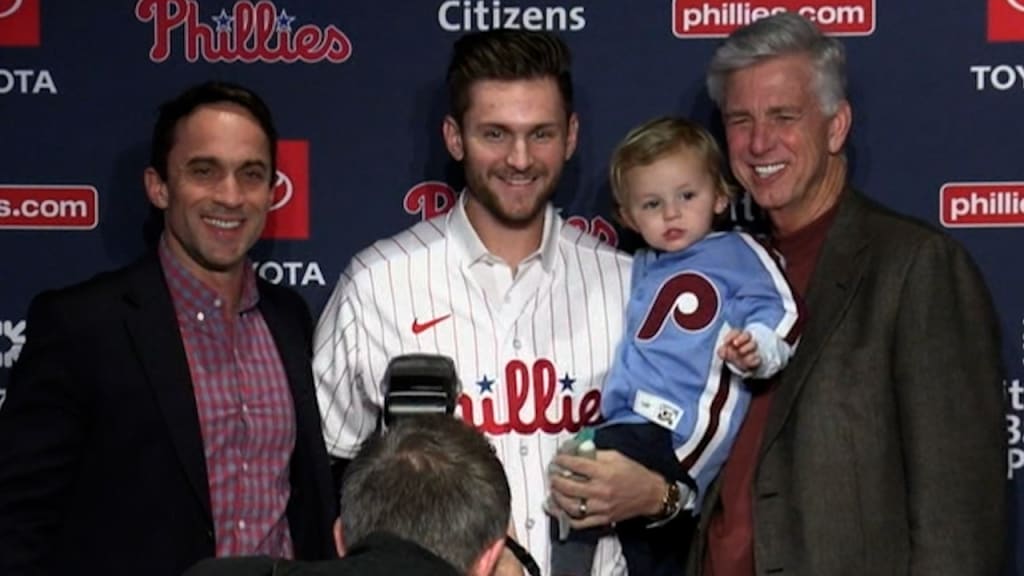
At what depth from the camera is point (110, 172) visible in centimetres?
368

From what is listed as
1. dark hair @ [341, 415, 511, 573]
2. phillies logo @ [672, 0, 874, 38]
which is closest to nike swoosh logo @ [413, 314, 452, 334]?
phillies logo @ [672, 0, 874, 38]

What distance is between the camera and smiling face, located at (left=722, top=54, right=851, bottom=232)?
3.11m

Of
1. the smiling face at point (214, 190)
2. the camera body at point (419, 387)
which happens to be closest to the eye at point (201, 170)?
the smiling face at point (214, 190)

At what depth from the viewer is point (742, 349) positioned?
2.89 m

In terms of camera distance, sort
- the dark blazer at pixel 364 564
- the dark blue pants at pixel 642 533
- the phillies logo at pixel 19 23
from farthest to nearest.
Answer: the phillies logo at pixel 19 23
the dark blue pants at pixel 642 533
the dark blazer at pixel 364 564

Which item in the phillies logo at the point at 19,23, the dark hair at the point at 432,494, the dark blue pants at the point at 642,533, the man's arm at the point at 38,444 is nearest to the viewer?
the dark hair at the point at 432,494

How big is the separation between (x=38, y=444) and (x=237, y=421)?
322 millimetres

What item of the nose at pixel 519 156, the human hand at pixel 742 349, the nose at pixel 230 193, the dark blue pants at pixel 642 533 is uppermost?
the nose at pixel 519 156

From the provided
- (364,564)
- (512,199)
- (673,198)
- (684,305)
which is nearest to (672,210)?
(673,198)

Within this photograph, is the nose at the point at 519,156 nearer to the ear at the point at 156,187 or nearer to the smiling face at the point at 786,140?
the smiling face at the point at 786,140

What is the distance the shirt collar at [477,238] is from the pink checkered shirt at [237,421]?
39cm

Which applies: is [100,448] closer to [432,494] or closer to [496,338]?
[496,338]

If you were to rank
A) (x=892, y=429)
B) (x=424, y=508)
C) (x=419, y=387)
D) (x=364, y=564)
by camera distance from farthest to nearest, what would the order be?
(x=892, y=429) → (x=419, y=387) → (x=424, y=508) → (x=364, y=564)

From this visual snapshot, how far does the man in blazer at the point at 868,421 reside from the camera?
2910mm
